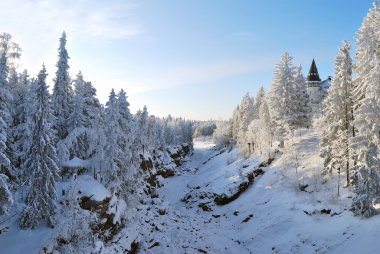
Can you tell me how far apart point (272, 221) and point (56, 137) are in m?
24.2

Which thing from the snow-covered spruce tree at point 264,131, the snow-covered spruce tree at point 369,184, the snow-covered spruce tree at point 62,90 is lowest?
the snow-covered spruce tree at point 369,184

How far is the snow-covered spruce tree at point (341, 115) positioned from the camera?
35688mm

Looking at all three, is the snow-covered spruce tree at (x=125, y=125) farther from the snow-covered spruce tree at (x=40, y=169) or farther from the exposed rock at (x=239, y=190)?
the exposed rock at (x=239, y=190)

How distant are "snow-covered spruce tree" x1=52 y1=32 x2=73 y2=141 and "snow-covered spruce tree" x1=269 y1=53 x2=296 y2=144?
32353 mm

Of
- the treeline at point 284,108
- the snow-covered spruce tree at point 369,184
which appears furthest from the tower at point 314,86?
the snow-covered spruce tree at point 369,184

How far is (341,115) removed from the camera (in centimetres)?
3662

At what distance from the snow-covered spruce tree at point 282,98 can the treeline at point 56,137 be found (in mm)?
24479

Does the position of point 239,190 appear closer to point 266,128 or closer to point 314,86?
point 266,128

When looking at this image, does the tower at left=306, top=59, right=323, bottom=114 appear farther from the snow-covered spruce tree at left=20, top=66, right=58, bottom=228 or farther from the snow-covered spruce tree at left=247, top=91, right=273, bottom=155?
the snow-covered spruce tree at left=20, top=66, right=58, bottom=228

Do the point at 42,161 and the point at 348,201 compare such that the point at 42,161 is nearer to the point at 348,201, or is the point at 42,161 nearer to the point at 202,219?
the point at 202,219

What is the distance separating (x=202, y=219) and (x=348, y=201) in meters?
19.5

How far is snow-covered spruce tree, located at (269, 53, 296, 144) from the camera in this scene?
53.3 metres

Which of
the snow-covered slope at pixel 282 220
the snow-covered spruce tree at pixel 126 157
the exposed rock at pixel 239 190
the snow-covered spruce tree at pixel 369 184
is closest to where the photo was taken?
the snow-covered spruce tree at pixel 369 184

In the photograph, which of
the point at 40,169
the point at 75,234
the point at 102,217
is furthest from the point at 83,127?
the point at 75,234
